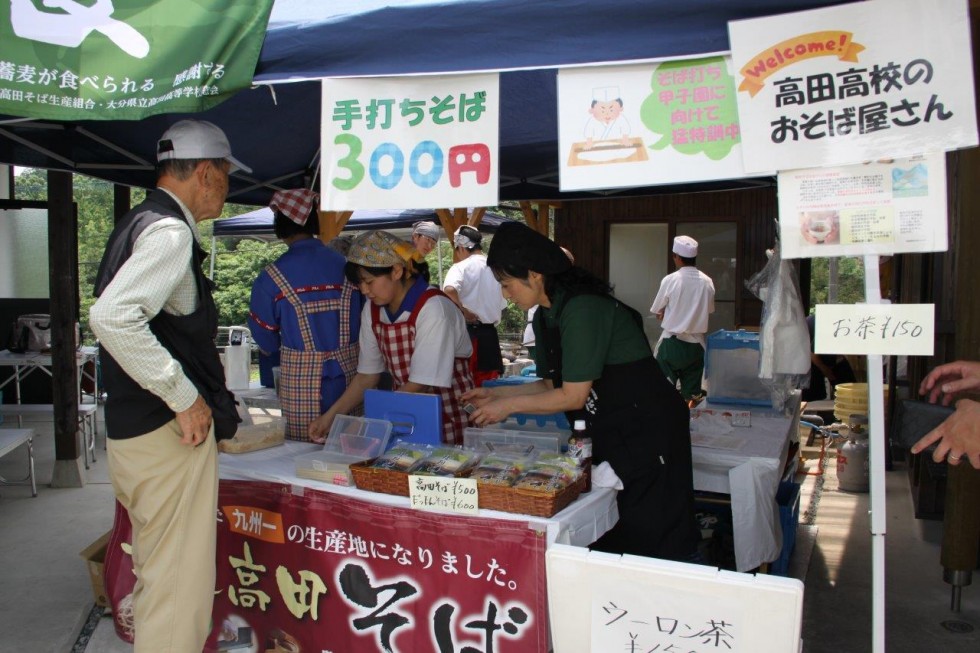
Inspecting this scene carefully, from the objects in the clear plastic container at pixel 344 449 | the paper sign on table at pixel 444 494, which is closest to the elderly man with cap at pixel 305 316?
the clear plastic container at pixel 344 449

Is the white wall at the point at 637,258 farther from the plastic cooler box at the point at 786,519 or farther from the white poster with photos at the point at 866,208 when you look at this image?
the white poster with photos at the point at 866,208

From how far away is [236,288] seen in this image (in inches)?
813

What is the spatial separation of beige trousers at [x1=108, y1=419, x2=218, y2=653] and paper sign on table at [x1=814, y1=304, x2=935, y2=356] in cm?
179

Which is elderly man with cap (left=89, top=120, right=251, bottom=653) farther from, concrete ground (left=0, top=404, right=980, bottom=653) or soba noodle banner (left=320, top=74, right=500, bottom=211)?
concrete ground (left=0, top=404, right=980, bottom=653)

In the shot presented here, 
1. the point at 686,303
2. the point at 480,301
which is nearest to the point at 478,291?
the point at 480,301

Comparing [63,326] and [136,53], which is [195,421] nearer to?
[136,53]

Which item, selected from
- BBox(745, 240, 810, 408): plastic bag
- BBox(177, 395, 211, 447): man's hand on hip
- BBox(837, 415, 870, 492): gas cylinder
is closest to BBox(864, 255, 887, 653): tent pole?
BBox(745, 240, 810, 408): plastic bag

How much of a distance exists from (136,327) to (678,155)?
1537 millimetres

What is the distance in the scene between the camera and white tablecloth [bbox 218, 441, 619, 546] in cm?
219

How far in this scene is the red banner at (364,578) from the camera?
2.22m

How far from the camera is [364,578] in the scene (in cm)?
247

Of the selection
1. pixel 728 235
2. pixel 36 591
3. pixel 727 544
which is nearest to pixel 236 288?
pixel 728 235

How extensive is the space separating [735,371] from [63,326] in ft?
14.8

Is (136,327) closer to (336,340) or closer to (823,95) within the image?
(336,340)
